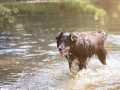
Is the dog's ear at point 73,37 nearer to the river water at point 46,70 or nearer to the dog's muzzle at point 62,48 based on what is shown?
the dog's muzzle at point 62,48

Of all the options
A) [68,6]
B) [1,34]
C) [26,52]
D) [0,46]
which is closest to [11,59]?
[26,52]

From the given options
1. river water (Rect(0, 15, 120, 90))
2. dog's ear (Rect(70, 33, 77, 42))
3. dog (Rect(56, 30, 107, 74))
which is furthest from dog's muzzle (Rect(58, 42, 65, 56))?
river water (Rect(0, 15, 120, 90))

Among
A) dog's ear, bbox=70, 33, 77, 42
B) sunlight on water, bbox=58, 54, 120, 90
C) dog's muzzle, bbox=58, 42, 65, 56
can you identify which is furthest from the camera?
sunlight on water, bbox=58, 54, 120, 90

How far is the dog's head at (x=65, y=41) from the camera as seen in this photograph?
7.02m

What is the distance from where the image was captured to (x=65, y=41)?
709 cm

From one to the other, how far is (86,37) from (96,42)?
55 centimetres

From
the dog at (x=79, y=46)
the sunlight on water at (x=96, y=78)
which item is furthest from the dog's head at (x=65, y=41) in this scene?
the sunlight on water at (x=96, y=78)

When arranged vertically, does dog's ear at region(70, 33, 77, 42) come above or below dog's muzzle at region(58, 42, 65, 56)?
above

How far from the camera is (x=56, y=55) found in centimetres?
1118

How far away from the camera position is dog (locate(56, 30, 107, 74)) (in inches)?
280

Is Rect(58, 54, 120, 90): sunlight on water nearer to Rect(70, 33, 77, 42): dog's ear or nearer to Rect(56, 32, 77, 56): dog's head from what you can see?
Rect(56, 32, 77, 56): dog's head

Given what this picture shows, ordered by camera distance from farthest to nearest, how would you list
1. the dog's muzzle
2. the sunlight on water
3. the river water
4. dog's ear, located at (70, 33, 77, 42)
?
1. the river water
2. the sunlight on water
3. dog's ear, located at (70, 33, 77, 42)
4. the dog's muzzle

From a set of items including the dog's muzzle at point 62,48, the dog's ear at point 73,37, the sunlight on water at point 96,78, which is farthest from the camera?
the sunlight on water at point 96,78

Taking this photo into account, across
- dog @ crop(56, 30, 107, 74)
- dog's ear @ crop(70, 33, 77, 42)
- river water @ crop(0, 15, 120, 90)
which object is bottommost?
river water @ crop(0, 15, 120, 90)
